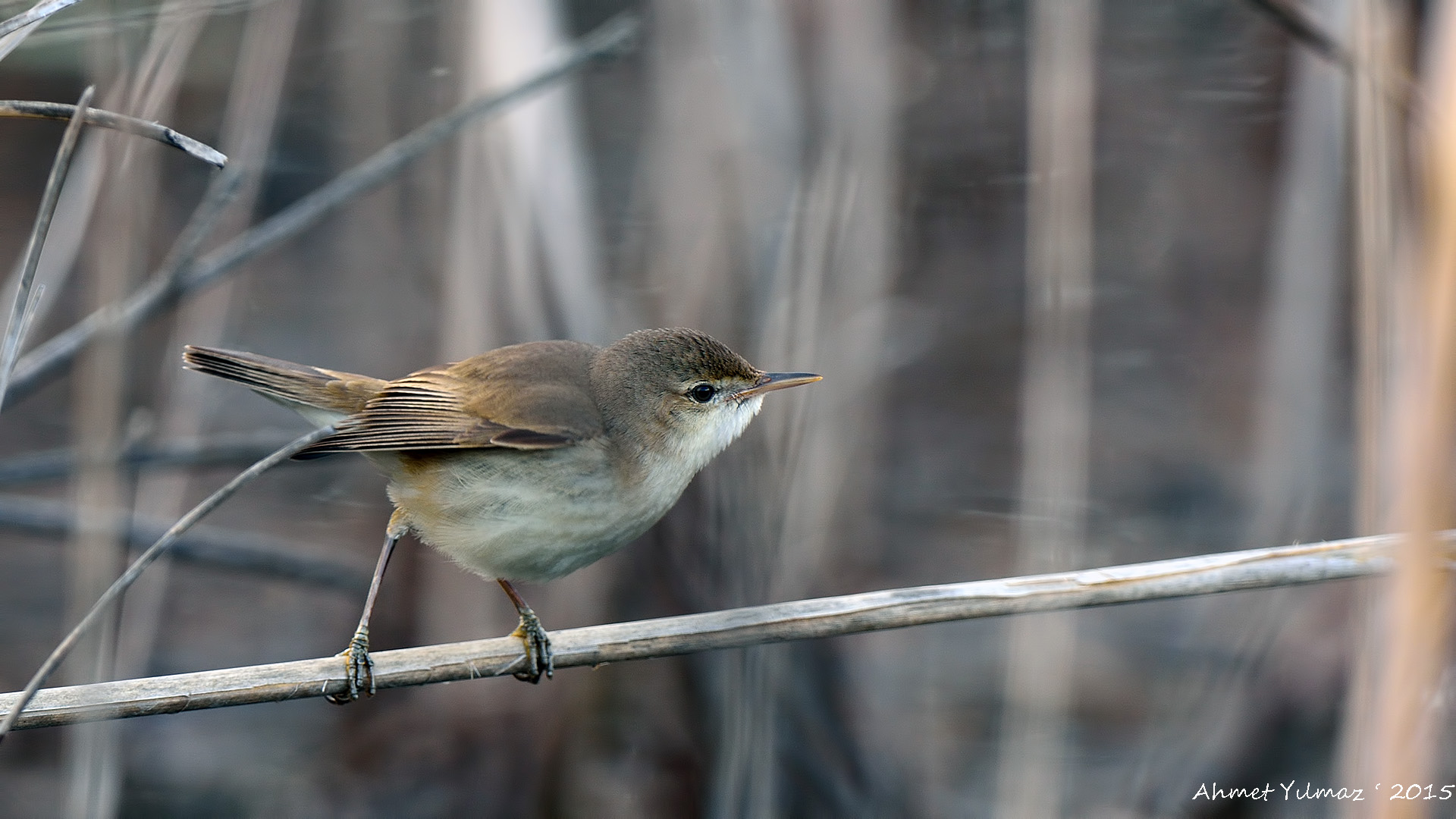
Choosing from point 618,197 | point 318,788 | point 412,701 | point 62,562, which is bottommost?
point 318,788

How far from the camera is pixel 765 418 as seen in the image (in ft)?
9.55

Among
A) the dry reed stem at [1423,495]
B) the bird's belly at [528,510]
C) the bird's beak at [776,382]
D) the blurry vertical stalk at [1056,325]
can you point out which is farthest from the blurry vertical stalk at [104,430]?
the dry reed stem at [1423,495]

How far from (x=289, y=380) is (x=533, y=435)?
672 millimetres

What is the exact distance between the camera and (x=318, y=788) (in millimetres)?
3391

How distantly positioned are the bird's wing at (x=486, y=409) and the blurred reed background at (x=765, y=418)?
18.1 inches

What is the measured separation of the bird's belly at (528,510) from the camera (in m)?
2.33

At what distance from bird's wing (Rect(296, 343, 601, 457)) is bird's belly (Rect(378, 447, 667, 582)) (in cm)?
6

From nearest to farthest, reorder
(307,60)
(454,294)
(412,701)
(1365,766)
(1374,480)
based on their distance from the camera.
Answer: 1. (1365,766)
2. (1374,480)
3. (454,294)
4. (412,701)
5. (307,60)

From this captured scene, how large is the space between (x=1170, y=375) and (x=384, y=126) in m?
3.54

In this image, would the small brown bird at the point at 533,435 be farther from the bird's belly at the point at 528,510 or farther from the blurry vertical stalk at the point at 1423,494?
the blurry vertical stalk at the point at 1423,494

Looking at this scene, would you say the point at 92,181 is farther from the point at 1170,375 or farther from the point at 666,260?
the point at 1170,375

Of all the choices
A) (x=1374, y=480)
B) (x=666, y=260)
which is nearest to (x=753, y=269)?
(x=666, y=260)

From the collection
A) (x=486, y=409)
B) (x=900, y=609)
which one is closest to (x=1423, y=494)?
(x=900, y=609)

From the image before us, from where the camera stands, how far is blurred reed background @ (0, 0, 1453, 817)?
8.40 ft
